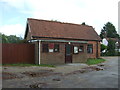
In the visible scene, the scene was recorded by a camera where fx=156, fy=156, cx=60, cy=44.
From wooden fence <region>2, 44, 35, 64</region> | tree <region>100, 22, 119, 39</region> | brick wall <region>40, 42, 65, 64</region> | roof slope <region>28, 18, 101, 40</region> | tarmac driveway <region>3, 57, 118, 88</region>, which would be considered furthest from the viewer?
tree <region>100, 22, 119, 39</region>

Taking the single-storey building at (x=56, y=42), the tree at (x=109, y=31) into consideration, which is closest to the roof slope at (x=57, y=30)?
the single-storey building at (x=56, y=42)

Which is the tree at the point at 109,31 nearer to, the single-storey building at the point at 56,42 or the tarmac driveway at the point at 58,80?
the single-storey building at the point at 56,42

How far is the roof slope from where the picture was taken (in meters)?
18.5

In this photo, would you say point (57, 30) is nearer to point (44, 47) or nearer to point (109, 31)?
point (44, 47)

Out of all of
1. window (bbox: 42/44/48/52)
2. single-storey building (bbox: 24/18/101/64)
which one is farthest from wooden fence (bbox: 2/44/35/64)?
window (bbox: 42/44/48/52)

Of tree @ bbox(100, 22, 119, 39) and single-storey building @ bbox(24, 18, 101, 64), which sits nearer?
single-storey building @ bbox(24, 18, 101, 64)

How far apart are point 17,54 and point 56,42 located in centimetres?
440

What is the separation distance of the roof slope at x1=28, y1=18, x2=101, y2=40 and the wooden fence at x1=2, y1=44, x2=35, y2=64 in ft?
6.23

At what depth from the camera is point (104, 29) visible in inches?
3351

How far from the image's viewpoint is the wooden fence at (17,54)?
15.9m

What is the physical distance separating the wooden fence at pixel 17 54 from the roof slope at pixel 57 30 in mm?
1900

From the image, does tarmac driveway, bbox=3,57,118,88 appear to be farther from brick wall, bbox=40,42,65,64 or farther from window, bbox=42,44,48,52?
window, bbox=42,44,48,52

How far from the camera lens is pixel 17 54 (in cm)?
1630

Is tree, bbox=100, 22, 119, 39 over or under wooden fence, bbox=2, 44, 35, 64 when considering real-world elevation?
over
